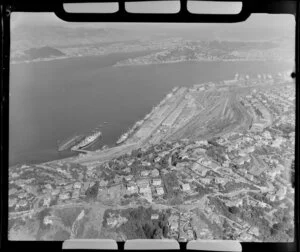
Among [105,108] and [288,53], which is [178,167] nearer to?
[105,108]

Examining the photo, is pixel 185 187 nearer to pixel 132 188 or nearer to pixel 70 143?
pixel 132 188

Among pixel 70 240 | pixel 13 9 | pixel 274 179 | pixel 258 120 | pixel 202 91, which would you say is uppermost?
pixel 13 9

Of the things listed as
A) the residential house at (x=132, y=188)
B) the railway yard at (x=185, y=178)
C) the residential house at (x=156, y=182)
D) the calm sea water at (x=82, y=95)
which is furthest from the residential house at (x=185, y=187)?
the calm sea water at (x=82, y=95)

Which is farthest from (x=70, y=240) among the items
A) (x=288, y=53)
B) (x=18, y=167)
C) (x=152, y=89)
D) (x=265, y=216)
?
(x=288, y=53)

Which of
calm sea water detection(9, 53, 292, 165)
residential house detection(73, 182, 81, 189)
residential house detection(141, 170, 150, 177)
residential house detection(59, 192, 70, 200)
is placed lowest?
residential house detection(59, 192, 70, 200)

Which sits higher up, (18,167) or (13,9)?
(13,9)

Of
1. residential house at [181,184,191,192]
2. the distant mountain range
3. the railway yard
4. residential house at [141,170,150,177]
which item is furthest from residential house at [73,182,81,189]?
the distant mountain range

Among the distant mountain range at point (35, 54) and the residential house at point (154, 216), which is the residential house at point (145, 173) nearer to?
the residential house at point (154, 216)

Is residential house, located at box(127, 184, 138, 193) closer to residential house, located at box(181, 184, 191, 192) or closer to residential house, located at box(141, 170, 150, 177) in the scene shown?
residential house, located at box(141, 170, 150, 177)
